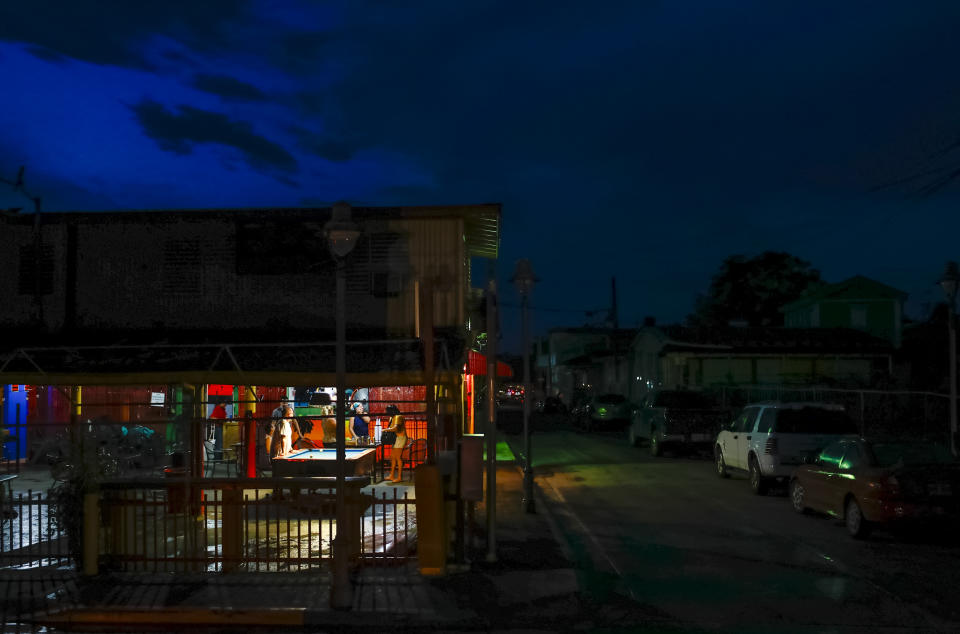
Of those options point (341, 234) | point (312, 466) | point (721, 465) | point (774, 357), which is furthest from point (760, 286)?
point (341, 234)

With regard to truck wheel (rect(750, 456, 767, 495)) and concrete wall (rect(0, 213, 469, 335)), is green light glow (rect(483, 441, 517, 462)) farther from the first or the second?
truck wheel (rect(750, 456, 767, 495))

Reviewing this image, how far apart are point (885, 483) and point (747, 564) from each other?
242 cm

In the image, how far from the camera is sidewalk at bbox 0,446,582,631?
7.97 m

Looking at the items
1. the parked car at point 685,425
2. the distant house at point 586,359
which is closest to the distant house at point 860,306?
the distant house at point 586,359

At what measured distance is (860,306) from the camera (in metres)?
44.4

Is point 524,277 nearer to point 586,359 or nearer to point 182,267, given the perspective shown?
point 182,267

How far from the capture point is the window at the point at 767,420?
16.0 metres

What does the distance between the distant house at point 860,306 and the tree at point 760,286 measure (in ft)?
49.9

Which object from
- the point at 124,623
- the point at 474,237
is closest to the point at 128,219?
the point at 474,237

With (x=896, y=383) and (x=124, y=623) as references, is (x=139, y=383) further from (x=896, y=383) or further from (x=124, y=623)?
(x=896, y=383)

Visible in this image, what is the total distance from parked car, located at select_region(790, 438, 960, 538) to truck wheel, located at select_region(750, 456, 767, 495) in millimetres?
3104

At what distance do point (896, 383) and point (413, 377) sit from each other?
25.1 metres

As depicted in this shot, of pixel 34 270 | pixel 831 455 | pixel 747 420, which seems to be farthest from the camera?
pixel 747 420

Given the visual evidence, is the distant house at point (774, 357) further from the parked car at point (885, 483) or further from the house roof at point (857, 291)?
the parked car at point (885, 483)
